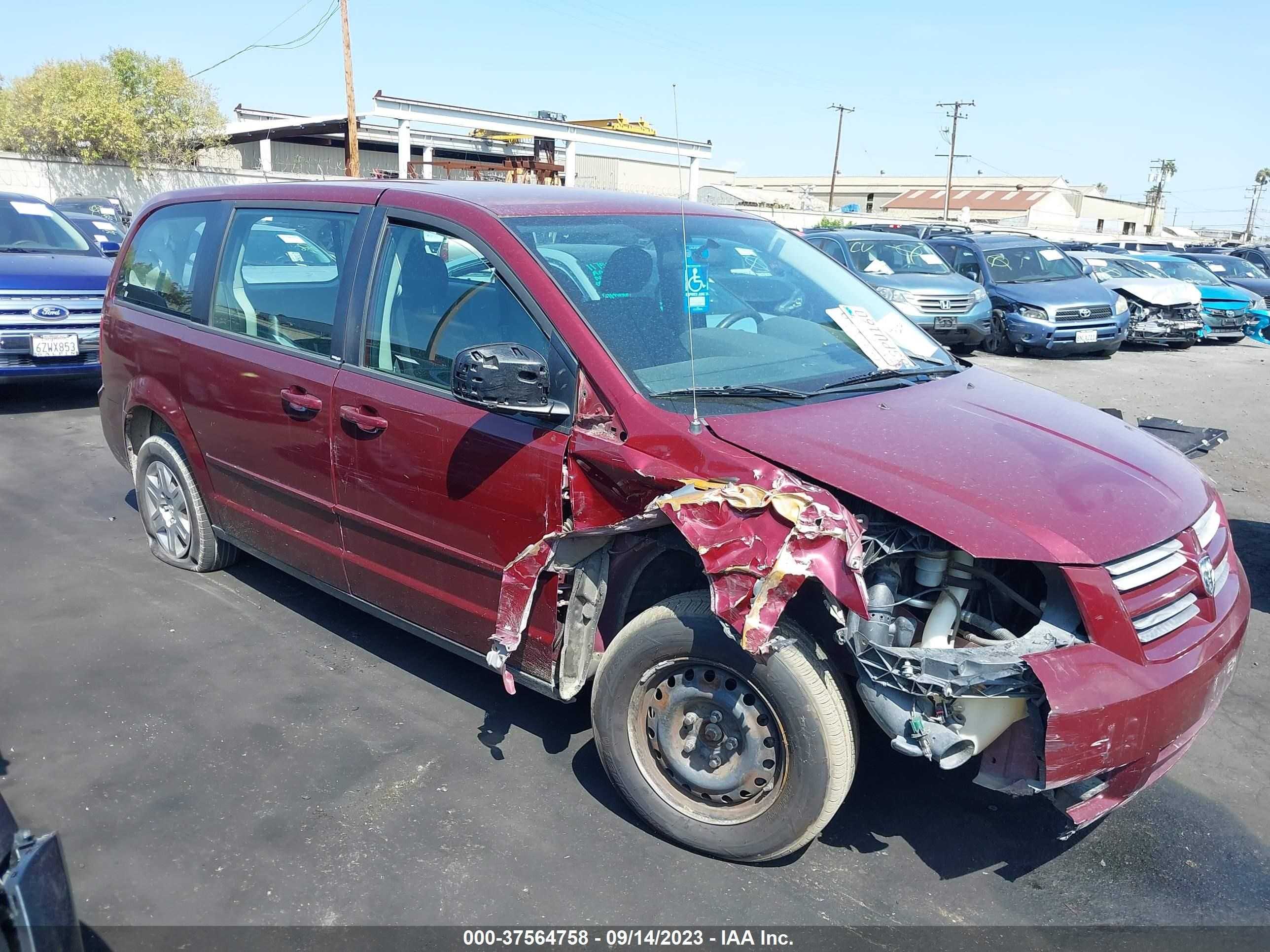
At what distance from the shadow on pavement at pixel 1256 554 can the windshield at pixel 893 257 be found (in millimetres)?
8191

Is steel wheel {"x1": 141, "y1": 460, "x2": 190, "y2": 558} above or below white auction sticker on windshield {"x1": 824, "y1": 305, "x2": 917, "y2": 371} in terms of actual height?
below

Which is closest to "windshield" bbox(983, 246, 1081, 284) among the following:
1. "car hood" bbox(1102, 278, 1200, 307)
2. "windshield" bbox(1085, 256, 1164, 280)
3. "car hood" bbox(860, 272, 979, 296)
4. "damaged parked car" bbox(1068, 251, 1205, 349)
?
"car hood" bbox(1102, 278, 1200, 307)

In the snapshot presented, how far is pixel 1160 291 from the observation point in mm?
15828

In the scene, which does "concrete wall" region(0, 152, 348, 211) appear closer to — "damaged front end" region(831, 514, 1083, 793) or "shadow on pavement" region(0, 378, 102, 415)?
"shadow on pavement" region(0, 378, 102, 415)

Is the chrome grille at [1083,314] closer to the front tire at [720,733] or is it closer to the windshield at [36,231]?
the windshield at [36,231]

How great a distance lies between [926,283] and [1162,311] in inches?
192

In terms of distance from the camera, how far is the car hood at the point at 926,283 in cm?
1328

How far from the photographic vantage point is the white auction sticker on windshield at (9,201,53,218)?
9.64m

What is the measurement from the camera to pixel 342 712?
376 centimetres

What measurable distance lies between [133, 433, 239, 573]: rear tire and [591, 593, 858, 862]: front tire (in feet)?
8.85

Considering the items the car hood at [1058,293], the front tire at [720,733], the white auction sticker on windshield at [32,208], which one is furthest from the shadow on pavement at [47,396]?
the car hood at [1058,293]

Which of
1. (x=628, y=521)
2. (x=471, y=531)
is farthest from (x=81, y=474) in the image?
(x=628, y=521)

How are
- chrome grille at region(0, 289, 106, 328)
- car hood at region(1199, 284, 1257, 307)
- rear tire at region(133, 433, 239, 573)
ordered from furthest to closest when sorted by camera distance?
car hood at region(1199, 284, 1257, 307), chrome grille at region(0, 289, 106, 328), rear tire at region(133, 433, 239, 573)

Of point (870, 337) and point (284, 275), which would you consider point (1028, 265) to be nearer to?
point (870, 337)
